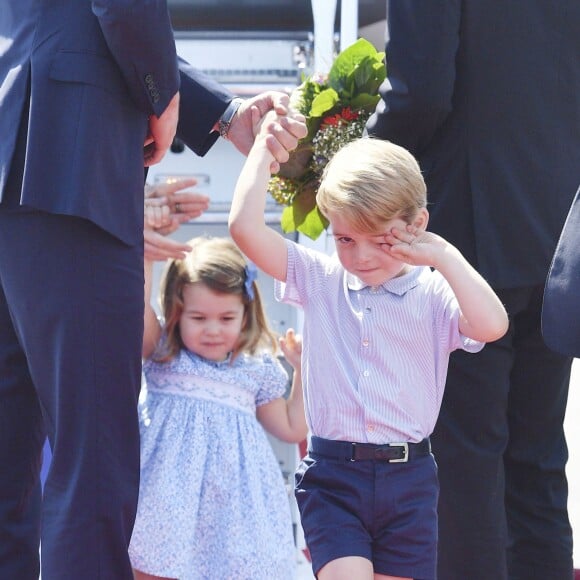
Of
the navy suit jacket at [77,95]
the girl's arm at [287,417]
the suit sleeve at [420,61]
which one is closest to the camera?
the navy suit jacket at [77,95]

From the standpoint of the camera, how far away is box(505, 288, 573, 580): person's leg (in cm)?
298

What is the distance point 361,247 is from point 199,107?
70 centimetres

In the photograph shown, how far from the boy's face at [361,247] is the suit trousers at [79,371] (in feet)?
1.44

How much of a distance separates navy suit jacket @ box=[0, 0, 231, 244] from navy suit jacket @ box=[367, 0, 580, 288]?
688 mm

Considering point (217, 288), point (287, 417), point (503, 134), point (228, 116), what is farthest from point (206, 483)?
Answer: point (503, 134)

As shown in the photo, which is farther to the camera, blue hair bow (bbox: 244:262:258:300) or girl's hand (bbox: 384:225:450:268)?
blue hair bow (bbox: 244:262:258:300)

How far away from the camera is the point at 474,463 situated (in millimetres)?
2854

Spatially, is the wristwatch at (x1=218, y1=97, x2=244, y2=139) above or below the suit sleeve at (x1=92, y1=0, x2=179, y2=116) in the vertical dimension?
below

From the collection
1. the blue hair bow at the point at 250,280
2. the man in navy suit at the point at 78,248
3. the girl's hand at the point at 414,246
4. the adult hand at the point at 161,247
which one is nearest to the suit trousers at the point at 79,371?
the man in navy suit at the point at 78,248

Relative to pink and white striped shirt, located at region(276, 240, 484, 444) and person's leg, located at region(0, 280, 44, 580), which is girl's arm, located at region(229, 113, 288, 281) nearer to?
pink and white striped shirt, located at region(276, 240, 484, 444)

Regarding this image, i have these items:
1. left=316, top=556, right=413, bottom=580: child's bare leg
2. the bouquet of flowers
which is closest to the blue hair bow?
the bouquet of flowers

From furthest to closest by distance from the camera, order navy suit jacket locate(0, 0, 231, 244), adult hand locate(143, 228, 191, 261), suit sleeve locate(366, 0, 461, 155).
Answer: adult hand locate(143, 228, 191, 261) → suit sleeve locate(366, 0, 461, 155) → navy suit jacket locate(0, 0, 231, 244)

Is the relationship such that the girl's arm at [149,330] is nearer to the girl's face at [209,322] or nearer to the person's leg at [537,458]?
the girl's face at [209,322]

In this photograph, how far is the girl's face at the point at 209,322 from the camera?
137 inches
